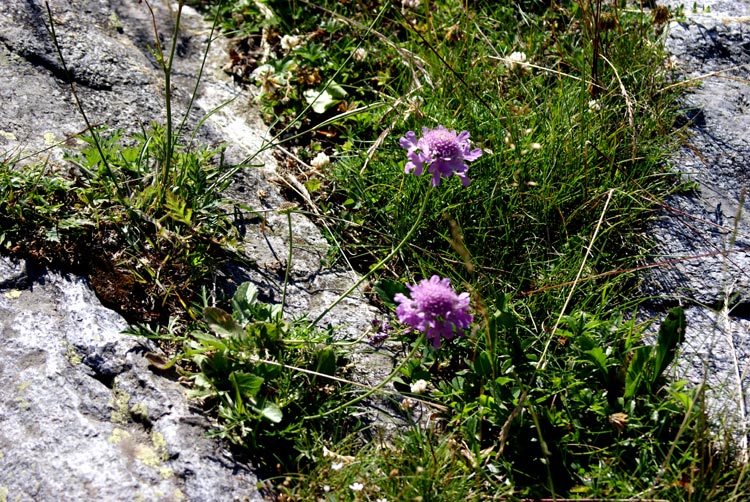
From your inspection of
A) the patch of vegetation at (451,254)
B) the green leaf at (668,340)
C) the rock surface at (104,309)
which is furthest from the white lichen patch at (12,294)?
→ the green leaf at (668,340)

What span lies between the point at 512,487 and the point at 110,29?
8.99ft

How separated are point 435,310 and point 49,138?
174 centimetres

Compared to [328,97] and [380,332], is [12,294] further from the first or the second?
A: [328,97]

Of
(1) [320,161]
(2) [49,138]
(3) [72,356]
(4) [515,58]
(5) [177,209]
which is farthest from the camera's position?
(4) [515,58]

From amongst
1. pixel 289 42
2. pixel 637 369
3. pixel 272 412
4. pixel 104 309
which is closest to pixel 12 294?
pixel 104 309

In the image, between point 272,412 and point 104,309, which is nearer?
point 272,412

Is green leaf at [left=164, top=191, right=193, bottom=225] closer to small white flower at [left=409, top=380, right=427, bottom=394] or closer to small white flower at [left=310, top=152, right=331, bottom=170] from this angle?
small white flower at [left=310, top=152, right=331, bottom=170]

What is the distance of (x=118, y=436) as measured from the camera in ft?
6.79

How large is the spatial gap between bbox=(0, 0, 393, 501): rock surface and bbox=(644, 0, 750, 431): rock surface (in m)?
1.16

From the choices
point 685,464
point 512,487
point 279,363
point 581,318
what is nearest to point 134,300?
point 279,363

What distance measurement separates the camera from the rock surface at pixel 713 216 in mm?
2490

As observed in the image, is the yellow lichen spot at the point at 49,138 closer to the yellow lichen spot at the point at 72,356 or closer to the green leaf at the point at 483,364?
the yellow lichen spot at the point at 72,356

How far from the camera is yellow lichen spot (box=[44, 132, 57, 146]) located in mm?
2738

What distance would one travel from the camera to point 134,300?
2.44m
